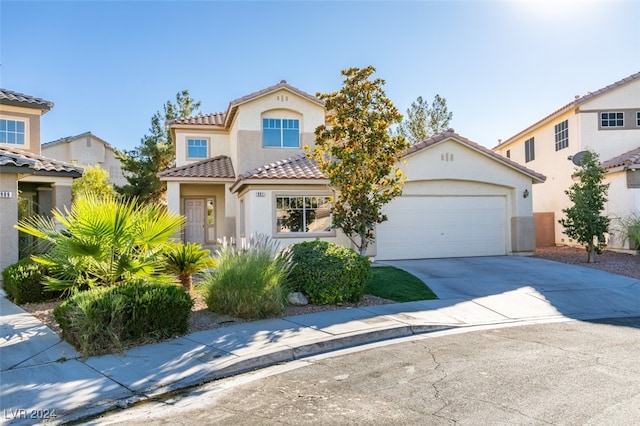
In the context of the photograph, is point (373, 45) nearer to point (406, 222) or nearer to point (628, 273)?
point (406, 222)

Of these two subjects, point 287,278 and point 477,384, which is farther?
point 287,278

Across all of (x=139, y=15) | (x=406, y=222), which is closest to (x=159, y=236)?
(x=139, y=15)

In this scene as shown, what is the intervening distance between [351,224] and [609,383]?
8.55 metres

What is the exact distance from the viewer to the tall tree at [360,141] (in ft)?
42.0

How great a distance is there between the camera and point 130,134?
33.6 metres

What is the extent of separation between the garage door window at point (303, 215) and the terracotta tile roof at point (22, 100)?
9.99 meters

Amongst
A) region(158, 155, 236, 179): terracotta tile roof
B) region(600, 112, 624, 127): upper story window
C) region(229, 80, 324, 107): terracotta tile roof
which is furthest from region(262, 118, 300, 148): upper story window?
region(600, 112, 624, 127): upper story window

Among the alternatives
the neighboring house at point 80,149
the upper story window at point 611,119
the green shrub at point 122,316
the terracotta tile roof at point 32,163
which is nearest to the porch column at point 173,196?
the terracotta tile roof at point 32,163

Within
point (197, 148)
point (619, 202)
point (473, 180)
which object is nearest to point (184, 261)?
point (473, 180)

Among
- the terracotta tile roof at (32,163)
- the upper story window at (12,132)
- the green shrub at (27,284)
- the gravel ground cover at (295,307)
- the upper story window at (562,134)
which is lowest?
the gravel ground cover at (295,307)

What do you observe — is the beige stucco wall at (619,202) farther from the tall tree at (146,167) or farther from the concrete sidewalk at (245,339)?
the tall tree at (146,167)

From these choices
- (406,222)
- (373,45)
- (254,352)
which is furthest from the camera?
(406,222)

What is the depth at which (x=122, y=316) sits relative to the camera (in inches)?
285

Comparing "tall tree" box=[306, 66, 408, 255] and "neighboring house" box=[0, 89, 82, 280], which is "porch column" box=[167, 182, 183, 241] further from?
"tall tree" box=[306, 66, 408, 255]
